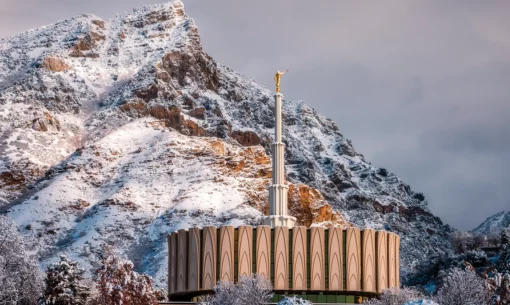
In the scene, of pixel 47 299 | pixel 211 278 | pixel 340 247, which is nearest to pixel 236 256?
pixel 211 278

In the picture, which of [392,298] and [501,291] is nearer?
[501,291]

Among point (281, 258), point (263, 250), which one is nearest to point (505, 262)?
point (281, 258)

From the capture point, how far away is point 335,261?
123562 millimetres

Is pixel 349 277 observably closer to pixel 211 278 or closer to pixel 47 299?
pixel 211 278

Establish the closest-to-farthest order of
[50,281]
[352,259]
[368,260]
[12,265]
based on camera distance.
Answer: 1. [12,265]
2. [352,259]
3. [368,260]
4. [50,281]

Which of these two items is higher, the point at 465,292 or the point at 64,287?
the point at 64,287

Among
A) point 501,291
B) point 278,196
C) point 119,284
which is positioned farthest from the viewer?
point 278,196

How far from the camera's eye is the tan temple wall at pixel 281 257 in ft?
400

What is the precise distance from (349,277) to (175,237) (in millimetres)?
20726

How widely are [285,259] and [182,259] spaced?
40.2ft

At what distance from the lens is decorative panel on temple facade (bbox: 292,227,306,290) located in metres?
122

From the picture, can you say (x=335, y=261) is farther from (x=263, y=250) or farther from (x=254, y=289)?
(x=254, y=289)

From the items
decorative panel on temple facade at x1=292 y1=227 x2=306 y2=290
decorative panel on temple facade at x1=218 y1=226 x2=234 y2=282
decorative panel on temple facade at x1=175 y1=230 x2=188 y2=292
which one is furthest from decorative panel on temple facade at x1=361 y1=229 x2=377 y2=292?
decorative panel on temple facade at x1=175 y1=230 x2=188 y2=292

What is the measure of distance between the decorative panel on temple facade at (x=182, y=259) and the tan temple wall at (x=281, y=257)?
0.11 meters
